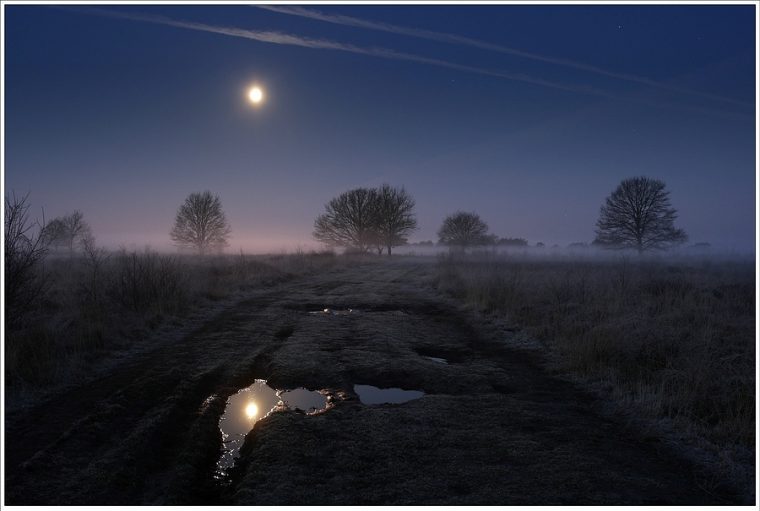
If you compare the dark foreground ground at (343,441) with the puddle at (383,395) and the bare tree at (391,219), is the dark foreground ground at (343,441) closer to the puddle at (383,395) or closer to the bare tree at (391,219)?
the puddle at (383,395)

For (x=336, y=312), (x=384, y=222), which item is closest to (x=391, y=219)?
(x=384, y=222)

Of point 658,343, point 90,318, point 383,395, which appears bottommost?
point 383,395

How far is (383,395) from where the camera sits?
18.7 feet

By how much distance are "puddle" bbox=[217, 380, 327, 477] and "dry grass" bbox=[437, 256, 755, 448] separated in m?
3.89

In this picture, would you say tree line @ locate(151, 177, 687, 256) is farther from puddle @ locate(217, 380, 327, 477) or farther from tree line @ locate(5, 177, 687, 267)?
puddle @ locate(217, 380, 327, 477)

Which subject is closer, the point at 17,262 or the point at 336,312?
the point at 17,262

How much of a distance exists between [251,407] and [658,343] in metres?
6.44

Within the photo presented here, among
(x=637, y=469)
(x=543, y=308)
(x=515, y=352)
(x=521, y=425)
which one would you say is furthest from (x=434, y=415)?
(x=543, y=308)

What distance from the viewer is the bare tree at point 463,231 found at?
6053 centimetres

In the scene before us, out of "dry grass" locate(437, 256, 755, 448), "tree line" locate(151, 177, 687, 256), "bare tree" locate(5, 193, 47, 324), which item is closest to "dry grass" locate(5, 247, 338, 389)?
"bare tree" locate(5, 193, 47, 324)

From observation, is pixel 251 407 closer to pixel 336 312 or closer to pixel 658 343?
pixel 658 343

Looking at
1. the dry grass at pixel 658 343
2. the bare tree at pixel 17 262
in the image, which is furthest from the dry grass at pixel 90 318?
the dry grass at pixel 658 343

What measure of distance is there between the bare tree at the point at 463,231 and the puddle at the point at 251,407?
182 ft

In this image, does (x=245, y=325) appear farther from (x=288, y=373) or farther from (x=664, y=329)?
(x=664, y=329)
